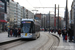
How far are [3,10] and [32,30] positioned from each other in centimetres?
4622

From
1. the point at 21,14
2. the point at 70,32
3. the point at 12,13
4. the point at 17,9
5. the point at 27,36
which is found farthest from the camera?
the point at 21,14

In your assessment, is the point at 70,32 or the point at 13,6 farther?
the point at 13,6

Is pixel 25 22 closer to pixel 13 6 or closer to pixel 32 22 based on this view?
pixel 32 22

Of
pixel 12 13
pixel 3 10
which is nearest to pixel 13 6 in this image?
pixel 12 13

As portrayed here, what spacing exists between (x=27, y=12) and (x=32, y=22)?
465 ft

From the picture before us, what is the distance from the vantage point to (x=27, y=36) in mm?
20297

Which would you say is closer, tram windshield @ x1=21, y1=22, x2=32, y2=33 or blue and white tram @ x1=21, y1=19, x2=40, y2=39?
blue and white tram @ x1=21, y1=19, x2=40, y2=39

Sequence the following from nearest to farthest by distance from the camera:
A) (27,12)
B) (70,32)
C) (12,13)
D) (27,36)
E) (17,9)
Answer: (70,32) → (27,36) → (12,13) → (17,9) → (27,12)

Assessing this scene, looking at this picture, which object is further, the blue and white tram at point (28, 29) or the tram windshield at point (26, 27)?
the tram windshield at point (26, 27)

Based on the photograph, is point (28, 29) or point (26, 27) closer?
point (28, 29)

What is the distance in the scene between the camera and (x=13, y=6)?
123 m

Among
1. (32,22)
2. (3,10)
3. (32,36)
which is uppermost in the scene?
(3,10)

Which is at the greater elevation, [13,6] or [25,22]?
[13,6]

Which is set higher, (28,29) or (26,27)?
(26,27)
